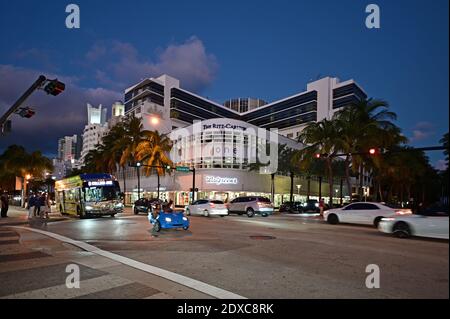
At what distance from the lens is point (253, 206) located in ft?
99.6

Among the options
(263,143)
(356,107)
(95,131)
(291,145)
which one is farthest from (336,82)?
(95,131)

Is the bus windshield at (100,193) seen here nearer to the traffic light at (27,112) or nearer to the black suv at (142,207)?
the black suv at (142,207)

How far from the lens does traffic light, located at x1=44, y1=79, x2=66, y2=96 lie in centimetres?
1349

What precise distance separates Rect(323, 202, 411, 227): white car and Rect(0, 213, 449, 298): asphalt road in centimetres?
580

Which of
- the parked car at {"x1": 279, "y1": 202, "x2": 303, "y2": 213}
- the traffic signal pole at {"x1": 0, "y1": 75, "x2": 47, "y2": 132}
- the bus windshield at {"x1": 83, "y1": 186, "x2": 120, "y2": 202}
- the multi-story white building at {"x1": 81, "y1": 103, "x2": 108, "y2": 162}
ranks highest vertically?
the multi-story white building at {"x1": 81, "y1": 103, "x2": 108, "y2": 162}

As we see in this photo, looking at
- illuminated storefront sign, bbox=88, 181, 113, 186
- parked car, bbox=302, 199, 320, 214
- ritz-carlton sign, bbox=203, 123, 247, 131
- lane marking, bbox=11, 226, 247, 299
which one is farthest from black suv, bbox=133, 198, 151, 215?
ritz-carlton sign, bbox=203, 123, 247, 131

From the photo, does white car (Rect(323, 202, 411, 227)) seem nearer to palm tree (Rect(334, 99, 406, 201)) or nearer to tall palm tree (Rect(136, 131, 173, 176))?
palm tree (Rect(334, 99, 406, 201))

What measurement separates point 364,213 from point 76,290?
57.8ft

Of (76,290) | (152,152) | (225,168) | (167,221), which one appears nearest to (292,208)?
(225,168)

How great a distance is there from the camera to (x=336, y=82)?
113188 millimetres

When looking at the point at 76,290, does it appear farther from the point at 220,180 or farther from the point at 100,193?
the point at 220,180

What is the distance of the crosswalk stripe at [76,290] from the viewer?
6125mm

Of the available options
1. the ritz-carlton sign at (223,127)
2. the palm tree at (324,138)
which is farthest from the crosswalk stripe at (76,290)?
the ritz-carlton sign at (223,127)

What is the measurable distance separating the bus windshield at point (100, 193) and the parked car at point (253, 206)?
442 inches
